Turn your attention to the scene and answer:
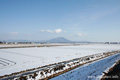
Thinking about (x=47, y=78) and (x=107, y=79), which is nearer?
(x=107, y=79)

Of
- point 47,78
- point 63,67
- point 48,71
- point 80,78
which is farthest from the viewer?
point 63,67

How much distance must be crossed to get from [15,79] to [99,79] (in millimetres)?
5570

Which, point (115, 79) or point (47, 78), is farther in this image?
point (47, 78)

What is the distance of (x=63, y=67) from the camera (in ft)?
31.6

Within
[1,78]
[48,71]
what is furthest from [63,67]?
[1,78]

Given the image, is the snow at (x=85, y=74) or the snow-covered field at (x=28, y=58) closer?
the snow at (x=85, y=74)

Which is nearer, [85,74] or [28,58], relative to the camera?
[85,74]

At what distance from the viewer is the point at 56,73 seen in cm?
855

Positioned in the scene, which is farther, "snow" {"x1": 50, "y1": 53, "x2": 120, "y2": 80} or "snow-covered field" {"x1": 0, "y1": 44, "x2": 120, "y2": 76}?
"snow-covered field" {"x1": 0, "y1": 44, "x2": 120, "y2": 76}

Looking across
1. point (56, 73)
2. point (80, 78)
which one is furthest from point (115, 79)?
point (56, 73)

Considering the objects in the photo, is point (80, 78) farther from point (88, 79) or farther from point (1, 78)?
point (1, 78)

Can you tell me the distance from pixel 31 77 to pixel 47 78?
1236mm

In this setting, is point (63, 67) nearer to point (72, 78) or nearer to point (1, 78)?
point (72, 78)

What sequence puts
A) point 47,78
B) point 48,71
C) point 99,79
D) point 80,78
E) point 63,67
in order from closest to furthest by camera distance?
point 99,79, point 80,78, point 47,78, point 48,71, point 63,67
